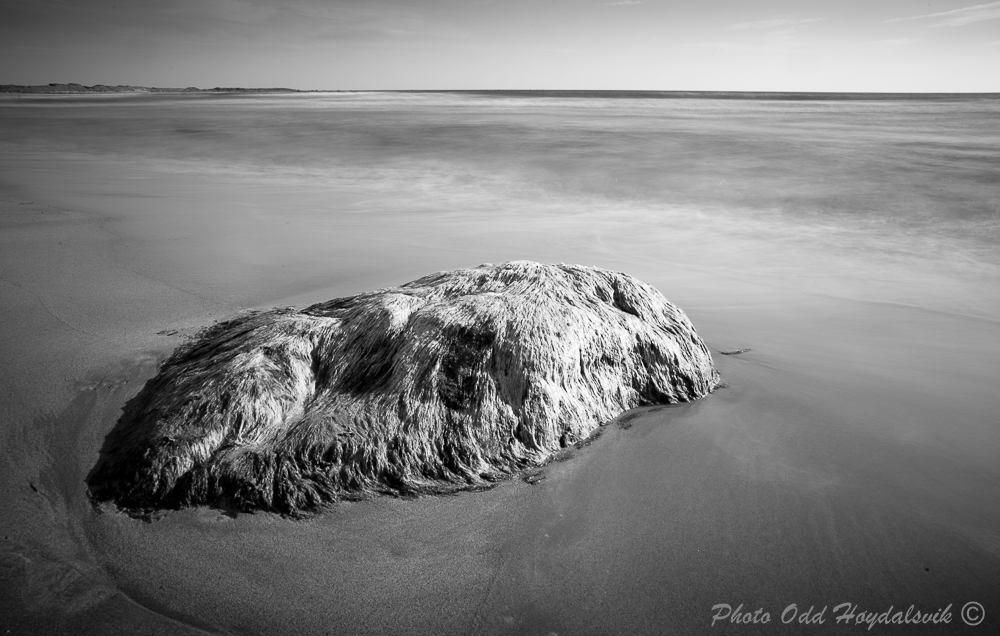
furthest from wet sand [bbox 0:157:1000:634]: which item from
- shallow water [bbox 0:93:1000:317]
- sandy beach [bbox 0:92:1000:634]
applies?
shallow water [bbox 0:93:1000:317]

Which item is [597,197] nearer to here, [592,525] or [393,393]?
[393,393]

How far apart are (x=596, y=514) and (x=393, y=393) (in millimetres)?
971

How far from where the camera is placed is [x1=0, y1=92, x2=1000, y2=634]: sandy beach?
6.31 feet

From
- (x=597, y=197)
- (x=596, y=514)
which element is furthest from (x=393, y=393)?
(x=597, y=197)

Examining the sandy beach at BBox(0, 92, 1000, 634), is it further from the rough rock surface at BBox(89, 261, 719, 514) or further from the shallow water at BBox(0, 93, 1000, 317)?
the shallow water at BBox(0, 93, 1000, 317)

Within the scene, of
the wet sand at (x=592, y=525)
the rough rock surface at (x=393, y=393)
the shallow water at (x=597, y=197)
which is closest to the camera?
the wet sand at (x=592, y=525)

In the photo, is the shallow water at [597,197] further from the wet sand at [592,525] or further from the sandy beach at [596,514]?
the wet sand at [592,525]

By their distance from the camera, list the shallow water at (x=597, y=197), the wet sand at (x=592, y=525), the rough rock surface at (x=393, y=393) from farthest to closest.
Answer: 1. the shallow water at (x=597, y=197)
2. the rough rock surface at (x=393, y=393)
3. the wet sand at (x=592, y=525)

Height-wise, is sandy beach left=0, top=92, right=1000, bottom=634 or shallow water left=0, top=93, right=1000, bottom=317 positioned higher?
shallow water left=0, top=93, right=1000, bottom=317

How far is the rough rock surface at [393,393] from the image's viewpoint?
7.51 ft

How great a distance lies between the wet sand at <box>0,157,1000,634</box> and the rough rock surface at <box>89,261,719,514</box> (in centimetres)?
12

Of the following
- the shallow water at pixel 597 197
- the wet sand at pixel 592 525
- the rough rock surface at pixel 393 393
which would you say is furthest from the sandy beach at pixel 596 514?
the shallow water at pixel 597 197

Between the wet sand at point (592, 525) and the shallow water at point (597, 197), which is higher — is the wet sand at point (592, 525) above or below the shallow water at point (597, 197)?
below

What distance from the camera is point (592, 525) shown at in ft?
7.59
